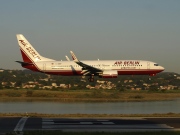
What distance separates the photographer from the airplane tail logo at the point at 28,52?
80.5 metres

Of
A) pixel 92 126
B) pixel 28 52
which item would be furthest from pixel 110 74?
pixel 92 126

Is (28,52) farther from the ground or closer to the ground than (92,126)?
farther from the ground

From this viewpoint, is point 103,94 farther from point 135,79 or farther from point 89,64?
point 135,79

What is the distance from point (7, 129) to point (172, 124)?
43.9ft

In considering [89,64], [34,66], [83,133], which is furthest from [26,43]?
[83,133]

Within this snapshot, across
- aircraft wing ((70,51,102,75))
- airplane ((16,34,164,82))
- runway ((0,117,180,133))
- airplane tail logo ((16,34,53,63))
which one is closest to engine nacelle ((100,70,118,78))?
airplane ((16,34,164,82))

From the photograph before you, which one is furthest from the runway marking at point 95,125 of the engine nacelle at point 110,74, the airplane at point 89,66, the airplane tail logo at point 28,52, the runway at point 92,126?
the airplane tail logo at point 28,52

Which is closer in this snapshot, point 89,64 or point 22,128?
point 22,128

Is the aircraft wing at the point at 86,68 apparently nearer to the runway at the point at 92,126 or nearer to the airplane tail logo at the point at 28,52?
the airplane tail logo at the point at 28,52

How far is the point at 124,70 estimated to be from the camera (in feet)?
247

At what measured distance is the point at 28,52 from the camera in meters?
81.2

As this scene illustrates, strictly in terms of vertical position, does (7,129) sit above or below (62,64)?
below

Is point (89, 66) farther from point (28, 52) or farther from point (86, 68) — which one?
point (28, 52)

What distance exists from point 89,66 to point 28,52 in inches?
527
